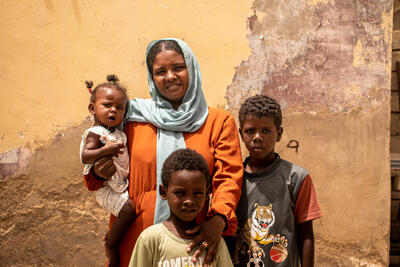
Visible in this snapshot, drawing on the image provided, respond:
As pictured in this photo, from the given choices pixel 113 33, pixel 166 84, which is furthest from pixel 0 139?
pixel 166 84

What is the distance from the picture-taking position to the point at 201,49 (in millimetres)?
3740

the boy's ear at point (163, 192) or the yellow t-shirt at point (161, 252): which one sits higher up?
the boy's ear at point (163, 192)

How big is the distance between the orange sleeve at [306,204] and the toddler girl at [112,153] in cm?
89

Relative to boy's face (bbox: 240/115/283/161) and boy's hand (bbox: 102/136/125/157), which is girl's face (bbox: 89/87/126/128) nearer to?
boy's hand (bbox: 102/136/125/157)

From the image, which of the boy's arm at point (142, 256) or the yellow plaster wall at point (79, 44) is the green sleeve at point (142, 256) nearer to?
the boy's arm at point (142, 256)

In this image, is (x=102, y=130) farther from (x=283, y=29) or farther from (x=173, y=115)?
(x=283, y=29)

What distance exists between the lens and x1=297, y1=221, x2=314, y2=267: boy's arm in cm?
205

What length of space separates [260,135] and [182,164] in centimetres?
56

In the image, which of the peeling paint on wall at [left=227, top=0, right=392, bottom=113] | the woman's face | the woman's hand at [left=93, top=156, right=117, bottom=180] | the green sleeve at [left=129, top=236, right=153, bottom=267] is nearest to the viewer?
the green sleeve at [left=129, top=236, right=153, bottom=267]

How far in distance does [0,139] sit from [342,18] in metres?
3.53

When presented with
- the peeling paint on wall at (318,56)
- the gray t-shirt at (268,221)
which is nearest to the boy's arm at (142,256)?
the gray t-shirt at (268,221)

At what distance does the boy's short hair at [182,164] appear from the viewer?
1.79 metres

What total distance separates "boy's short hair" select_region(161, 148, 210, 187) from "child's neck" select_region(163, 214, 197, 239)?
0.17 metres

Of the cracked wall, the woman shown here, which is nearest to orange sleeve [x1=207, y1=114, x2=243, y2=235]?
the woman
